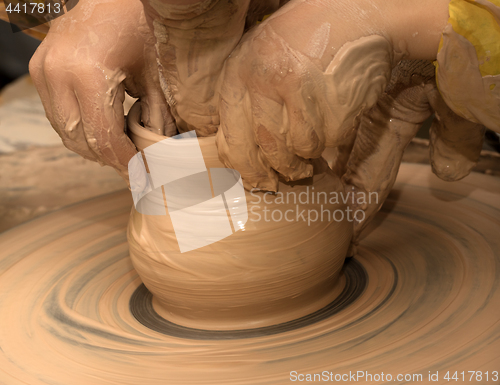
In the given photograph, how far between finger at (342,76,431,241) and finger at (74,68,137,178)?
0.64 m

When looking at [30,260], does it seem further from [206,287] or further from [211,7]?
[211,7]

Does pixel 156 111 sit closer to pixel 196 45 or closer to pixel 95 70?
pixel 95 70

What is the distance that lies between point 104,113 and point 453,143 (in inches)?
37.1

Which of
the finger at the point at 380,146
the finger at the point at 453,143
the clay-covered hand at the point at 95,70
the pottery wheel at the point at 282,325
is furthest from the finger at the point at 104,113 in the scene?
the finger at the point at 453,143

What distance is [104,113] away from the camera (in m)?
1.14

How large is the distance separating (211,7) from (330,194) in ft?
1.75

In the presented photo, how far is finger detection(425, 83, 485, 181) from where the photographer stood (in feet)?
4.55

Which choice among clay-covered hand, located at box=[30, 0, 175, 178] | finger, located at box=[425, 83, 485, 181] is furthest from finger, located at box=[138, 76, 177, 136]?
finger, located at box=[425, 83, 485, 181]

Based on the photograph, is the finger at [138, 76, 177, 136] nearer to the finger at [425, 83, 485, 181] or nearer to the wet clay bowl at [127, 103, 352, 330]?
the wet clay bowl at [127, 103, 352, 330]

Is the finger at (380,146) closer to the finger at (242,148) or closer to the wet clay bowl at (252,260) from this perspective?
the wet clay bowl at (252,260)

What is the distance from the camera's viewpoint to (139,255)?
1.25 m

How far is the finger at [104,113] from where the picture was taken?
1.14 m

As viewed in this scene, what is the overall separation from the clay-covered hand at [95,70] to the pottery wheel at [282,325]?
404 mm

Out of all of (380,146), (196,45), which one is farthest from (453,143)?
(196,45)
